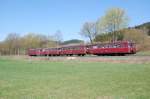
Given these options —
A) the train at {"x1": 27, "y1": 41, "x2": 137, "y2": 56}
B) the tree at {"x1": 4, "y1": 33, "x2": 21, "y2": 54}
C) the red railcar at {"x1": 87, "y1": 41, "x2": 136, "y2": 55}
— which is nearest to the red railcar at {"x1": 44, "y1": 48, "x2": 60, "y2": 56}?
the train at {"x1": 27, "y1": 41, "x2": 137, "y2": 56}

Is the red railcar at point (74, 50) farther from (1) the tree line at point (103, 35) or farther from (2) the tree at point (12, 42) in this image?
(2) the tree at point (12, 42)

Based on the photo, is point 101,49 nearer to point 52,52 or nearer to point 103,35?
point 52,52

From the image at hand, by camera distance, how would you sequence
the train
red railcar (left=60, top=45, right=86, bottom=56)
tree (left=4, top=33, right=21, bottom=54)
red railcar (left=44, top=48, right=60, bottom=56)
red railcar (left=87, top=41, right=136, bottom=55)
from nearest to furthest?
red railcar (left=87, top=41, right=136, bottom=55) → the train → red railcar (left=60, top=45, right=86, bottom=56) → red railcar (left=44, top=48, right=60, bottom=56) → tree (left=4, top=33, right=21, bottom=54)

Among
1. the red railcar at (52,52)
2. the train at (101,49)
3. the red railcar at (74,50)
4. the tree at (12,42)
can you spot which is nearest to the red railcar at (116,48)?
the train at (101,49)

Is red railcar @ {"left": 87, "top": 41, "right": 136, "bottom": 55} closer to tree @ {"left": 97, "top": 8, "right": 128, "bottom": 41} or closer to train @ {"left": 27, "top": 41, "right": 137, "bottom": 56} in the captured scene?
train @ {"left": 27, "top": 41, "right": 137, "bottom": 56}

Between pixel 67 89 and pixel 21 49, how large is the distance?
108 meters

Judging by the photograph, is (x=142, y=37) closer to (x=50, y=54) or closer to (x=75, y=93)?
(x=50, y=54)

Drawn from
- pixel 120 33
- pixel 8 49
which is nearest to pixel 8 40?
pixel 8 49

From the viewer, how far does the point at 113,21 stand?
80.8 meters

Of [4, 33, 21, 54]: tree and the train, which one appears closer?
the train

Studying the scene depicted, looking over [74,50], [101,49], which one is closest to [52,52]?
[74,50]

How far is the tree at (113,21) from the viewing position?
79.5m

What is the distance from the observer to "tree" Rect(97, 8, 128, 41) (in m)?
79.5

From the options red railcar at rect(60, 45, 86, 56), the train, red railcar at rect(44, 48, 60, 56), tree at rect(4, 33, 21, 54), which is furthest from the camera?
tree at rect(4, 33, 21, 54)
